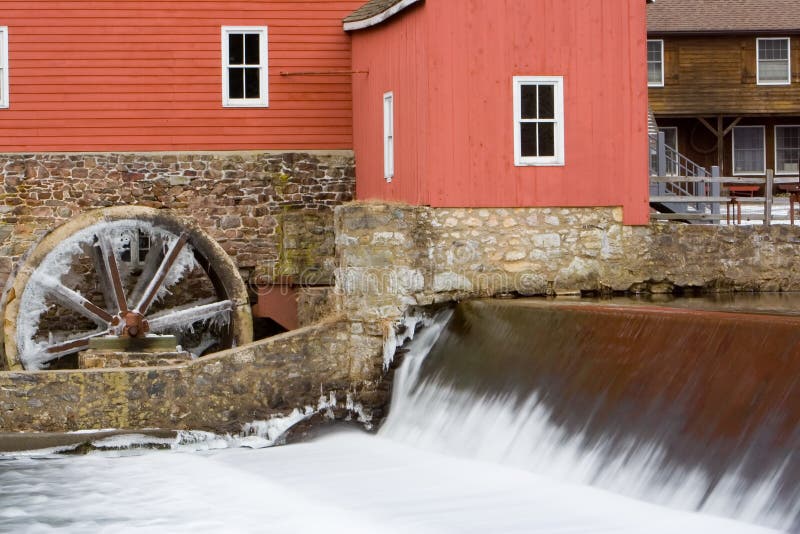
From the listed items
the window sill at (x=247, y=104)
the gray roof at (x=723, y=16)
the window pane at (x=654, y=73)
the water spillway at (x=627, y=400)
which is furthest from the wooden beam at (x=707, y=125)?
the water spillway at (x=627, y=400)

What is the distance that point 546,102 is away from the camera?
13.8 m

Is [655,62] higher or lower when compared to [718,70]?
higher

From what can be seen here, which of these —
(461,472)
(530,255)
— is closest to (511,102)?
(530,255)

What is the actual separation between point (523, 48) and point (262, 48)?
5.07 m

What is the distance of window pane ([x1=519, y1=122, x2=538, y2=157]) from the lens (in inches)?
539

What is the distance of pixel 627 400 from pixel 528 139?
493 cm

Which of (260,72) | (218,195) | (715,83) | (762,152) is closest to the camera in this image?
(218,195)

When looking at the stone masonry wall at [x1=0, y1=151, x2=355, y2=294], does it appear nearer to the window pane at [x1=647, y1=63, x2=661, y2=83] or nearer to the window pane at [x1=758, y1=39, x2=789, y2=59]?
the window pane at [x1=647, y1=63, x2=661, y2=83]

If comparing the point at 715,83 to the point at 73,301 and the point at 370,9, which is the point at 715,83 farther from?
the point at 73,301

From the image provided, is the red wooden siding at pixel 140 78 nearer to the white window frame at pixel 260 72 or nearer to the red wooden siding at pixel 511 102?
the white window frame at pixel 260 72

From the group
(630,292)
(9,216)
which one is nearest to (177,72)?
(9,216)

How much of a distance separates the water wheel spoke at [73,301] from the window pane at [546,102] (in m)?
6.01

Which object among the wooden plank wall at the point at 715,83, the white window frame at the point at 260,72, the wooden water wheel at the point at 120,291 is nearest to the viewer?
the wooden water wheel at the point at 120,291

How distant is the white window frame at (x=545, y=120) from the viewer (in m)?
13.6
